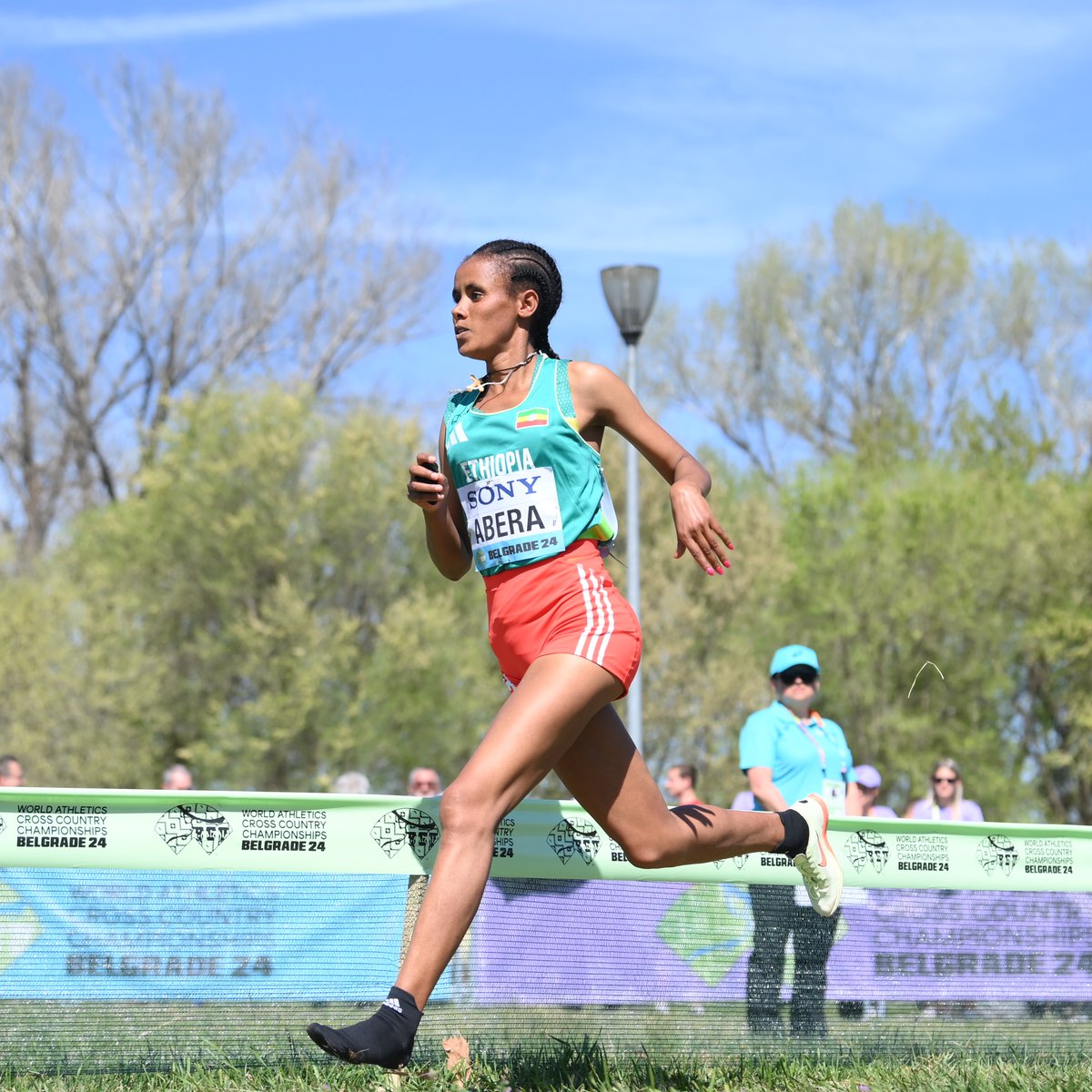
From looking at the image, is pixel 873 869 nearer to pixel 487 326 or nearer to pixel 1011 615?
pixel 487 326

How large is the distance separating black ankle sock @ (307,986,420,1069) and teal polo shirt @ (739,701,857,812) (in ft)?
12.3

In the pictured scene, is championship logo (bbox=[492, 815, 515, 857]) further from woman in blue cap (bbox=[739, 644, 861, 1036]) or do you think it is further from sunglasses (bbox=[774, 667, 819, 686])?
sunglasses (bbox=[774, 667, 819, 686])

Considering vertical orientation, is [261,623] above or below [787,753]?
above

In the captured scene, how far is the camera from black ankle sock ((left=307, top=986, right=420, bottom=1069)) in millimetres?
3500

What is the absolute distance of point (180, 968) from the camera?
4.89m

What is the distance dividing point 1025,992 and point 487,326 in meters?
3.25

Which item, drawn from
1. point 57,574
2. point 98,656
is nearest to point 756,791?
point 98,656

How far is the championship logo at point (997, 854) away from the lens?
5.83 m

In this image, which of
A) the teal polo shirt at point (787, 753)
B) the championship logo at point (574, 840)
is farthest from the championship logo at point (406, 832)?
the teal polo shirt at point (787, 753)

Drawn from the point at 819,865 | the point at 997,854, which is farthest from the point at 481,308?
the point at 997,854

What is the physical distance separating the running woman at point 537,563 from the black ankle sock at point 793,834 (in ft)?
0.75

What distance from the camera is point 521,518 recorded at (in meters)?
4.26

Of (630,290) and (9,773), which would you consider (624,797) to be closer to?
(9,773)

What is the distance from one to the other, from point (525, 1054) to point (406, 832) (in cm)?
81
